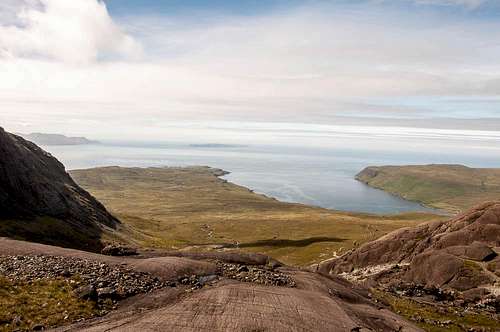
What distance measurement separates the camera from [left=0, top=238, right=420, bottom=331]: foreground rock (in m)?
27.7

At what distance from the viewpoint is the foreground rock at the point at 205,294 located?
91.0ft

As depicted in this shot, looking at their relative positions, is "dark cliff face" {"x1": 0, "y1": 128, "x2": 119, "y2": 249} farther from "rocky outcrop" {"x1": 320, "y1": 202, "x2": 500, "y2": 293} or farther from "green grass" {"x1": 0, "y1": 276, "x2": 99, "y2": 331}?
"rocky outcrop" {"x1": 320, "y1": 202, "x2": 500, "y2": 293}

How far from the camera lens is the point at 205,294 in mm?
32406

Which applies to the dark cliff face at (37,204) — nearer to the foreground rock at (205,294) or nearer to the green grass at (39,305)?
the foreground rock at (205,294)

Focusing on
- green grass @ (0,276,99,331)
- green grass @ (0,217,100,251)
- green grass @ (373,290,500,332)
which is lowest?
green grass @ (373,290,500,332)

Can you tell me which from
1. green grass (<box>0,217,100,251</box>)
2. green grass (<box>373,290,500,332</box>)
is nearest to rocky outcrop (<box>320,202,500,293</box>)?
green grass (<box>373,290,500,332</box>)

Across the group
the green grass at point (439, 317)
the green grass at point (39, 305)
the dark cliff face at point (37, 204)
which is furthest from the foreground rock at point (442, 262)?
the dark cliff face at point (37, 204)

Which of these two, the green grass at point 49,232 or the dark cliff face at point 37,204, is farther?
the dark cliff face at point 37,204

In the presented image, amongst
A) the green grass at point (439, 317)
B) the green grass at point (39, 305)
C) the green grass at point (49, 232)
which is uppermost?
the green grass at point (39, 305)

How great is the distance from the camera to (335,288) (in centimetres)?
4222

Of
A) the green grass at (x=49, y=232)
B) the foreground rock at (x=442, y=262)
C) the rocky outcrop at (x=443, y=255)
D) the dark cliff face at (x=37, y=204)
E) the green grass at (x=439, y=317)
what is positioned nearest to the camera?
the green grass at (x=439, y=317)

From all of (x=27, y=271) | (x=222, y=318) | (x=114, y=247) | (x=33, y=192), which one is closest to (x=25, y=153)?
(x=33, y=192)

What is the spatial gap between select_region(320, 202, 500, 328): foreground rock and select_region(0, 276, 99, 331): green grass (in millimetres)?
44850

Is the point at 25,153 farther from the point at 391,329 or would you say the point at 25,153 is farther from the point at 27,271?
the point at 391,329
